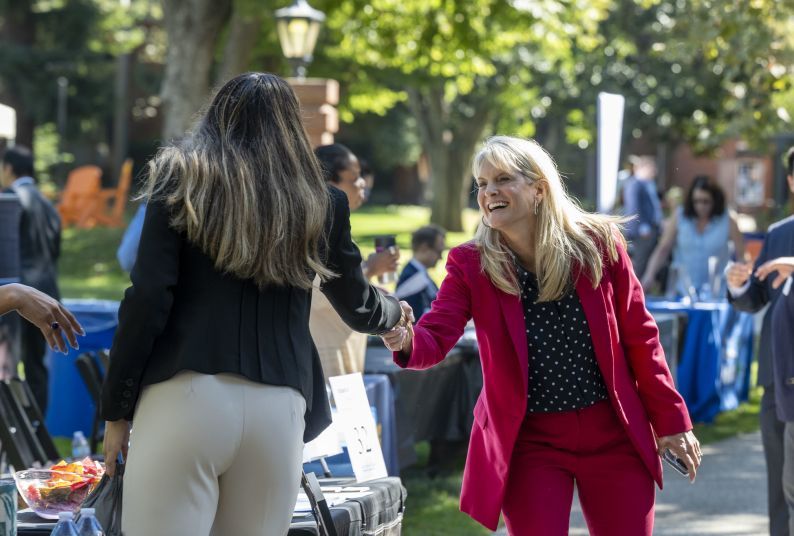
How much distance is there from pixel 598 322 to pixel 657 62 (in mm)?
32218

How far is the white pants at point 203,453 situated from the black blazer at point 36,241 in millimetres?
6204

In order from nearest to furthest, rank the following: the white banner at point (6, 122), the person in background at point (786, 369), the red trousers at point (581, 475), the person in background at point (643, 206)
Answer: the red trousers at point (581, 475) → the person in background at point (786, 369) → the white banner at point (6, 122) → the person in background at point (643, 206)

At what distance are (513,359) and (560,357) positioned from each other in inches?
5.9

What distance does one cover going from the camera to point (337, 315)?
564 centimetres

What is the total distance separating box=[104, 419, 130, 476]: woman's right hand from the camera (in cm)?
337

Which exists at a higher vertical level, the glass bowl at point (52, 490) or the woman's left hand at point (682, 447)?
the woman's left hand at point (682, 447)

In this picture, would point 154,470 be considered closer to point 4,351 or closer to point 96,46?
point 4,351

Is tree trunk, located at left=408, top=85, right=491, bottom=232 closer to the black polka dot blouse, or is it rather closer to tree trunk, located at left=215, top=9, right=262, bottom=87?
tree trunk, located at left=215, top=9, right=262, bottom=87

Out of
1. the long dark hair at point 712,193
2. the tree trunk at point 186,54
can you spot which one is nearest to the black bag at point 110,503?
the long dark hair at point 712,193

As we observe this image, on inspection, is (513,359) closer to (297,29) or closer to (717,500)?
(717,500)

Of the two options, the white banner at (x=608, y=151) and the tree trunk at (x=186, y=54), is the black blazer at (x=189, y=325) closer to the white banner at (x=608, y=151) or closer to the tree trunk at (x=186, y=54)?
the white banner at (x=608, y=151)

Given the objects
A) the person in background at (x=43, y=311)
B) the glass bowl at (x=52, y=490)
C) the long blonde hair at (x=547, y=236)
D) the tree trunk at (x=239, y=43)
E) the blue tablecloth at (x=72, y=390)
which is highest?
the tree trunk at (x=239, y=43)

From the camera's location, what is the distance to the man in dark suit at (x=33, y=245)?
9266 millimetres

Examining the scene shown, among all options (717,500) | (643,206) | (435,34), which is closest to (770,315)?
(717,500)
